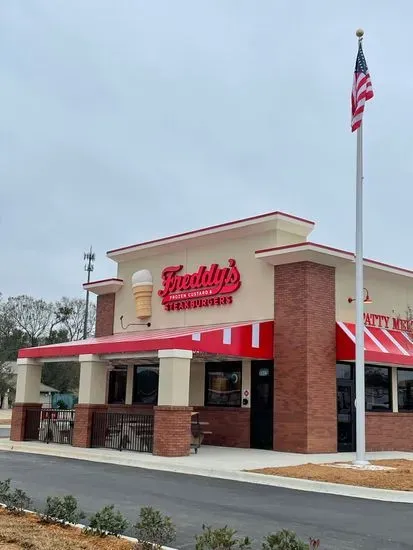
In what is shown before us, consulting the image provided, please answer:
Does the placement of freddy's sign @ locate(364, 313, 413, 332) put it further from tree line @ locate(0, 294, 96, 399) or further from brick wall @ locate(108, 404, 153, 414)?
tree line @ locate(0, 294, 96, 399)

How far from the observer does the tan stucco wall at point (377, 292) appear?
21.5 m

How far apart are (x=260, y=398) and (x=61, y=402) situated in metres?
36.6

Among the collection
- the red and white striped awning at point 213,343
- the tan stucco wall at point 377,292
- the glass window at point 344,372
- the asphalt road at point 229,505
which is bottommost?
the asphalt road at point 229,505

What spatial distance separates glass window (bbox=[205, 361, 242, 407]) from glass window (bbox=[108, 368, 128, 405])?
4778mm

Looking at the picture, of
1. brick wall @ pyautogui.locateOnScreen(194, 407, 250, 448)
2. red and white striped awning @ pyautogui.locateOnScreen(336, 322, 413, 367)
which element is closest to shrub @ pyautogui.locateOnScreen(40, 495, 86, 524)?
red and white striped awning @ pyautogui.locateOnScreen(336, 322, 413, 367)

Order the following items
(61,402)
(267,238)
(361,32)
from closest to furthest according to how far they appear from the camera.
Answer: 1. (361,32)
2. (267,238)
3. (61,402)

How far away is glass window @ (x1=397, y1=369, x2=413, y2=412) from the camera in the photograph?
77.5ft

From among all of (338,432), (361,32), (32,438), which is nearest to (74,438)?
(32,438)

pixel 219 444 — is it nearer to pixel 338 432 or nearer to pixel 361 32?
pixel 338 432

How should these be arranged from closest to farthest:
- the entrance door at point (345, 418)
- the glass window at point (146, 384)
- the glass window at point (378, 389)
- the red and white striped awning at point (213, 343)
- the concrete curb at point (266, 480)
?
the concrete curb at point (266, 480) < the red and white striped awning at point (213, 343) < the entrance door at point (345, 418) < the glass window at point (378, 389) < the glass window at point (146, 384)

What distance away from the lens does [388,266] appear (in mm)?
23609

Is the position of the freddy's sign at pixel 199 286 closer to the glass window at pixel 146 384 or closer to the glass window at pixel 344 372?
the glass window at pixel 146 384

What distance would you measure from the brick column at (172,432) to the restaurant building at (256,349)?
31mm

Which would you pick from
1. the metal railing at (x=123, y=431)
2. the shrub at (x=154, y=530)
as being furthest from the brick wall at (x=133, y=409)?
the shrub at (x=154, y=530)
